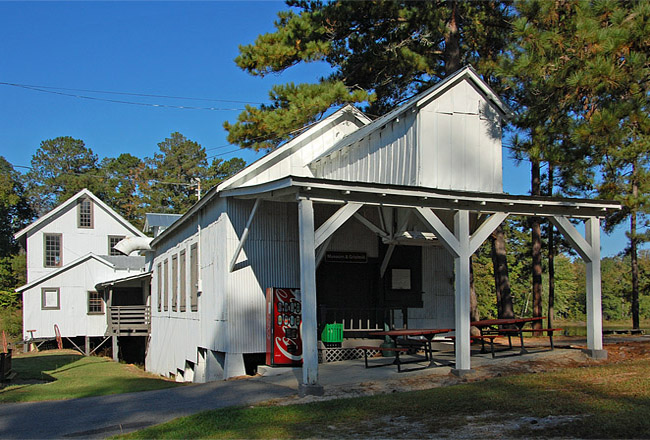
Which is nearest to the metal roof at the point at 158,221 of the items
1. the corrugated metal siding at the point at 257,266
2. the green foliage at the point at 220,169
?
the corrugated metal siding at the point at 257,266

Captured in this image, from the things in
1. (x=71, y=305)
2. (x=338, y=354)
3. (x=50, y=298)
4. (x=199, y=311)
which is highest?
(x=199, y=311)

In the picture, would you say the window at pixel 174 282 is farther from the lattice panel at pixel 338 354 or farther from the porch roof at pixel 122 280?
the lattice panel at pixel 338 354

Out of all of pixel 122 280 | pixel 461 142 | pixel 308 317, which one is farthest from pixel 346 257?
pixel 122 280

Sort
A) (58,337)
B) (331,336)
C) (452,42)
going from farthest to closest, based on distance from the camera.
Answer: (58,337), (452,42), (331,336)

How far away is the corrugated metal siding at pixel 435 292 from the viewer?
1748 cm

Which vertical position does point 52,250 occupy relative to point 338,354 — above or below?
above

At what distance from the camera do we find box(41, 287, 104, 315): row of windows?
35.1 m

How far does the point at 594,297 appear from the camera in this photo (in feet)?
46.6

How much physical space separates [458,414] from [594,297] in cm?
731

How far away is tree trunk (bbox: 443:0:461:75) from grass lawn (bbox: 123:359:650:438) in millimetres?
13068

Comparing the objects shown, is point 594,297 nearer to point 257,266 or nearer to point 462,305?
point 462,305

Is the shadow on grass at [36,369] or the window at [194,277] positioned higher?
the window at [194,277]

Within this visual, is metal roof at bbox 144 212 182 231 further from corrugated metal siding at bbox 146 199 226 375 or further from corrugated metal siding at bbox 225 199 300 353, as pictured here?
corrugated metal siding at bbox 225 199 300 353

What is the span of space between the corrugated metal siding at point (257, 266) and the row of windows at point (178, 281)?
3.49m
